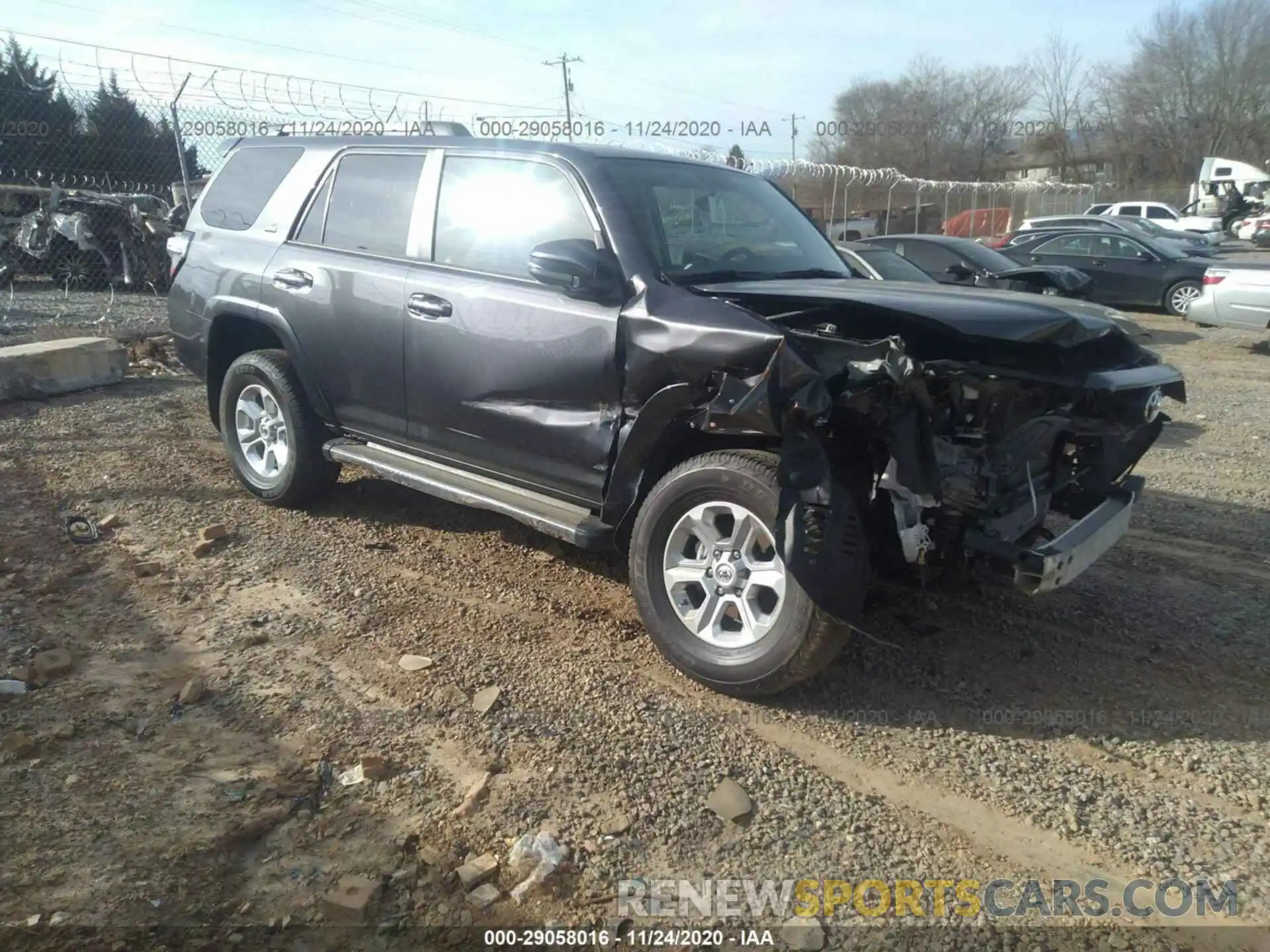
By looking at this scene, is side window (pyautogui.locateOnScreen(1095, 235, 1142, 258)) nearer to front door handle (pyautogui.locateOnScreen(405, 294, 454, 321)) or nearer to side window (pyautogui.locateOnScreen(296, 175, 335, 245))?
side window (pyautogui.locateOnScreen(296, 175, 335, 245))

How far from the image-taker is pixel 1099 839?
2.73 m

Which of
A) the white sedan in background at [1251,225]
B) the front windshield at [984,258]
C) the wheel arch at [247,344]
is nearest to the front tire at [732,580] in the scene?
the wheel arch at [247,344]

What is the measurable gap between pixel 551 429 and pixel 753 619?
116cm

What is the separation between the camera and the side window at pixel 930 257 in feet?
38.5

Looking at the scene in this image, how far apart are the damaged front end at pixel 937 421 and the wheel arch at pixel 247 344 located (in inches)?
93.6

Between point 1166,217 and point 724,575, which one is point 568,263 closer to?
point 724,575

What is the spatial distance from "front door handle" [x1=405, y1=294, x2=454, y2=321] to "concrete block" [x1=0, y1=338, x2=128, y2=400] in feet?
16.1

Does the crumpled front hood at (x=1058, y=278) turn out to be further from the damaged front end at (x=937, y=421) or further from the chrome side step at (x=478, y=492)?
the chrome side step at (x=478, y=492)

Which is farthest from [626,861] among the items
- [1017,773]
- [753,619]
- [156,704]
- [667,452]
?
[156,704]

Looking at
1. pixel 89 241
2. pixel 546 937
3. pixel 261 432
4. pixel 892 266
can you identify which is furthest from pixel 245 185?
pixel 89 241

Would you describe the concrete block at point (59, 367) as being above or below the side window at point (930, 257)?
below

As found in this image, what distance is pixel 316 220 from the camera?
16.3ft

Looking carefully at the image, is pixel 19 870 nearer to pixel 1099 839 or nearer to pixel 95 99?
pixel 1099 839

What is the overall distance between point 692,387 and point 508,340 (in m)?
0.97
